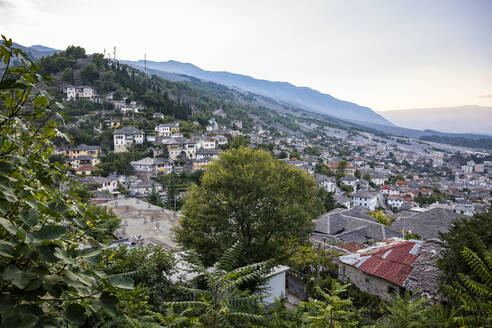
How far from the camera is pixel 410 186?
253ft

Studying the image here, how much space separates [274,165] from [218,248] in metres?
4.23

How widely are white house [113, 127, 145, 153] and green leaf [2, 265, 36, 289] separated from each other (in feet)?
197

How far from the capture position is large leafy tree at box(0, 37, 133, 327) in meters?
1.01

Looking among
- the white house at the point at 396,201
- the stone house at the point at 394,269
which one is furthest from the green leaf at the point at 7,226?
the white house at the point at 396,201

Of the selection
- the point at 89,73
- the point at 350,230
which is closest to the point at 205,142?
the point at 350,230

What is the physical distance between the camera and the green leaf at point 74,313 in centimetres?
108

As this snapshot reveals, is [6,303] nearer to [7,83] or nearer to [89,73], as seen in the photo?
[7,83]

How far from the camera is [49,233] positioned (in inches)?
43.0

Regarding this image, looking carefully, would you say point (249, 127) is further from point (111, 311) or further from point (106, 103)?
point (111, 311)

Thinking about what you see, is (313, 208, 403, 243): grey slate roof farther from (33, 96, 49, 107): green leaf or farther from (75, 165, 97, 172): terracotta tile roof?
(75, 165, 97, 172): terracotta tile roof

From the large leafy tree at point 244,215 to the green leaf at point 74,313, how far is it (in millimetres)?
8939

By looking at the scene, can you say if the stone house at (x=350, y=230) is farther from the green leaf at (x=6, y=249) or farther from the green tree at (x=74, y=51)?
the green tree at (x=74, y=51)

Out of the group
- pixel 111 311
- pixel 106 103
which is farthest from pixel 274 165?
pixel 106 103

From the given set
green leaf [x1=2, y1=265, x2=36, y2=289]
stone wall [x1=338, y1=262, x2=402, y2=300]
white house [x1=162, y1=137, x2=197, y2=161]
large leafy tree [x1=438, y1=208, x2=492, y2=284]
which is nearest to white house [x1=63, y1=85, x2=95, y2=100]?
white house [x1=162, y1=137, x2=197, y2=161]
